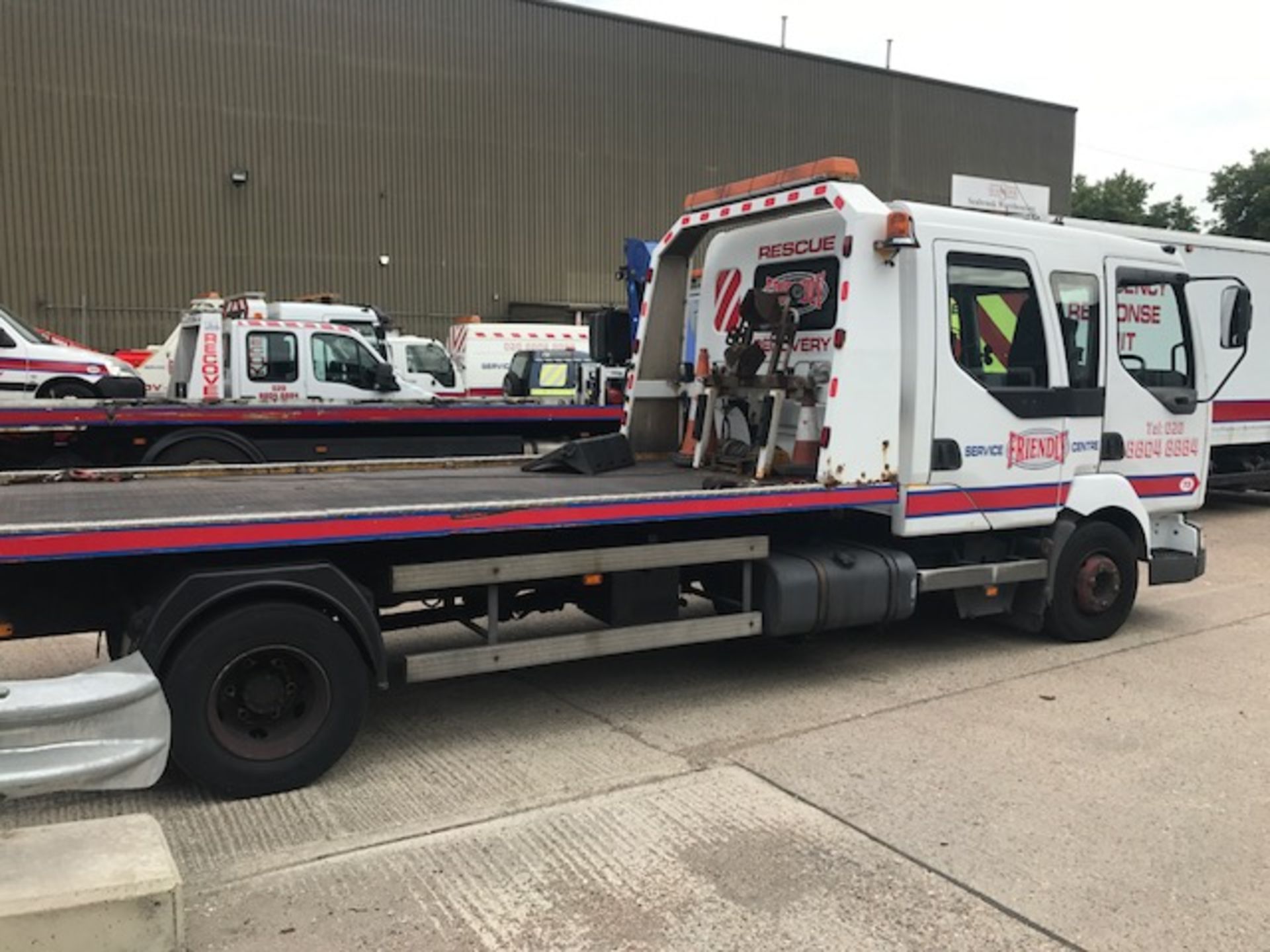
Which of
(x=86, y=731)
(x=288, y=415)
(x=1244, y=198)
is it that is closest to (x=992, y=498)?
(x=86, y=731)

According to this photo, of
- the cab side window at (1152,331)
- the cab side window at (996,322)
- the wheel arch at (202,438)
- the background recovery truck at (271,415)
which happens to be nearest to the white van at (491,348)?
the background recovery truck at (271,415)

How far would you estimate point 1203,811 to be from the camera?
4.33 meters

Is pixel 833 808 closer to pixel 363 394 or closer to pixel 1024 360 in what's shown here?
pixel 1024 360

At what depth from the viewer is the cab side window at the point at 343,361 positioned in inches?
531

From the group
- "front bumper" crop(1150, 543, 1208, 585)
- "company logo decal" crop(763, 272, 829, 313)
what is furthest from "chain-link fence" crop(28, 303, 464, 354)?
"front bumper" crop(1150, 543, 1208, 585)

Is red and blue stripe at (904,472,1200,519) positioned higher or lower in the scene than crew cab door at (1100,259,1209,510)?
lower

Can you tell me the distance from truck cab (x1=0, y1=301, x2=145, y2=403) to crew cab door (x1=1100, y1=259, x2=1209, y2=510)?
1217 centimetres

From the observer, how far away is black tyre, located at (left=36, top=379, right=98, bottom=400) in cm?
1420

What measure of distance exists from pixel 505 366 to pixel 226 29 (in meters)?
12.8

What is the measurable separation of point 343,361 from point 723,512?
9.40 metres

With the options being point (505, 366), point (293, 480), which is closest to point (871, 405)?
point (293, 480)

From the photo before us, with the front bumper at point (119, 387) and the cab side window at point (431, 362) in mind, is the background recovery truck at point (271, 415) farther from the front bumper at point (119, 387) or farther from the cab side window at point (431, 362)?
the cab side window at point (431, 362)

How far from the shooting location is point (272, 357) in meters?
13.2

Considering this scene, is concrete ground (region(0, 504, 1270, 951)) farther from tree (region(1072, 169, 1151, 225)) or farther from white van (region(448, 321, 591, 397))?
tree (region(1072, 169, 1151, 225))
